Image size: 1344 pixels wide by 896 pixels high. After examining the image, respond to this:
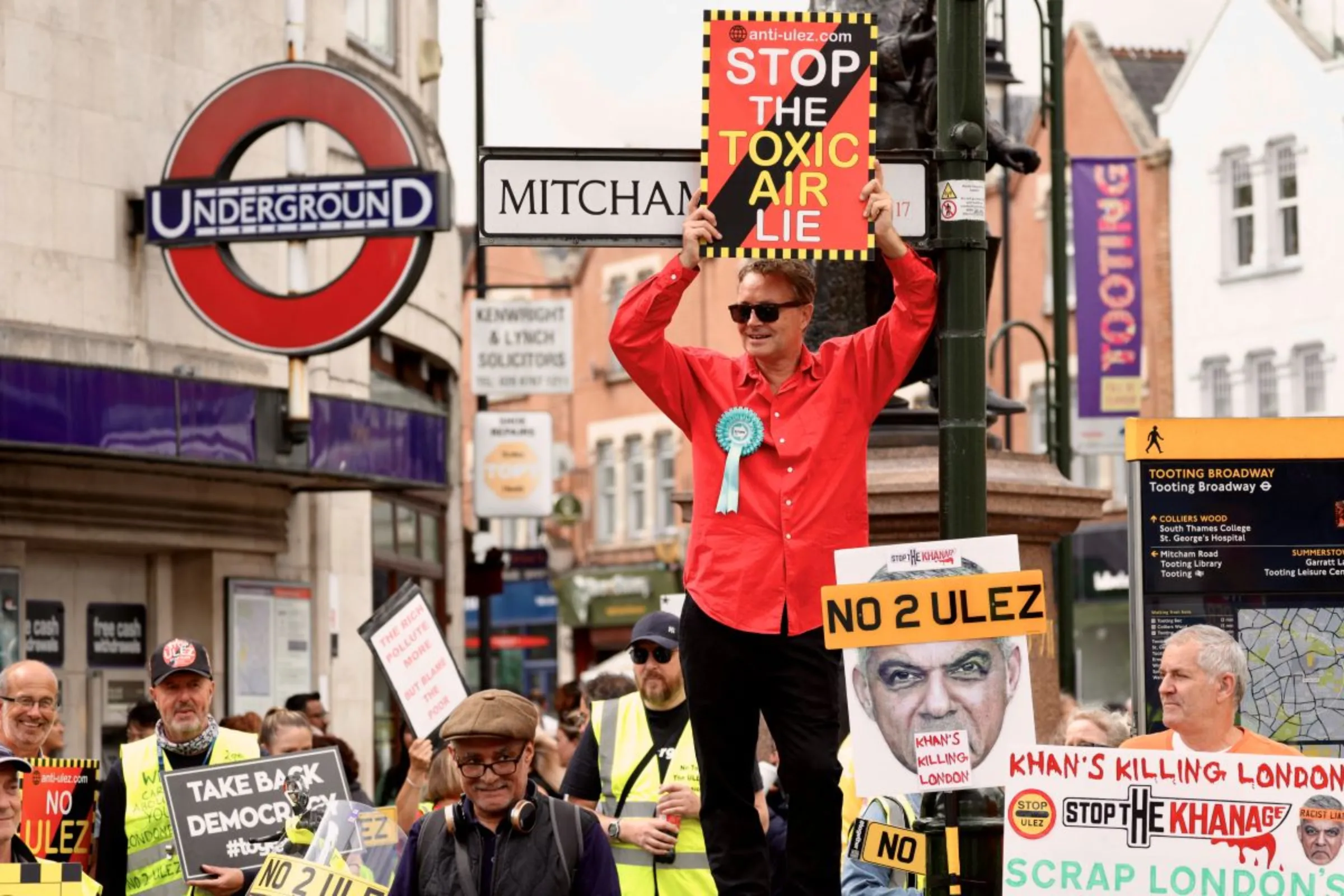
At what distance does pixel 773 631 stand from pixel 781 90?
54.5 inches

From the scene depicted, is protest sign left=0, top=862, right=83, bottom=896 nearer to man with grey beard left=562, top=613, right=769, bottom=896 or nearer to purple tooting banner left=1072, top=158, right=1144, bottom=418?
man with grey beard left=562, top=613, right=769, bottom=896

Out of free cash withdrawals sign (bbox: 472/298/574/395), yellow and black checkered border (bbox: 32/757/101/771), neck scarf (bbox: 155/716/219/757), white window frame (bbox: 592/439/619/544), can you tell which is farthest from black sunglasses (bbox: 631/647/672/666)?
white window frame (bbox: 592/439/619/544)

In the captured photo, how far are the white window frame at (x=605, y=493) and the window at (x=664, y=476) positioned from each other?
6.21 feet

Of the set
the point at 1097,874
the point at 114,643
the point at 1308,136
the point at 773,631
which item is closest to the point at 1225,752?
the point at 1097,874

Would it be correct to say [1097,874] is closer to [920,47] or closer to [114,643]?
[920,47]

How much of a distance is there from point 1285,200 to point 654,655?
1478 inches

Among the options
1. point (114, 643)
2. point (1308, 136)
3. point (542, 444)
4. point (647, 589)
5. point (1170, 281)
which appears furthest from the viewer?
point (647, 589)

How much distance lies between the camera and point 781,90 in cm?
640

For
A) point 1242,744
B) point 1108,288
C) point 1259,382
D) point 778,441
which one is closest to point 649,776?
point 1242,744

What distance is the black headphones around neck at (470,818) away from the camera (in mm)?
6137

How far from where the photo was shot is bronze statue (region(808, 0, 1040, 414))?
989 centimetres

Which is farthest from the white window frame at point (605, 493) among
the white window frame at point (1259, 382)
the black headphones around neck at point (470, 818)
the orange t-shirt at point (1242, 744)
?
the black headphones around neck at point (470, 818)

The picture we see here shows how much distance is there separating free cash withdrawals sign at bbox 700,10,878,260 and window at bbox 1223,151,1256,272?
133 ft

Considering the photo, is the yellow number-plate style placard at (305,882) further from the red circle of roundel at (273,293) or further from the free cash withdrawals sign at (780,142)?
the red circle of roundel at (273,293)
